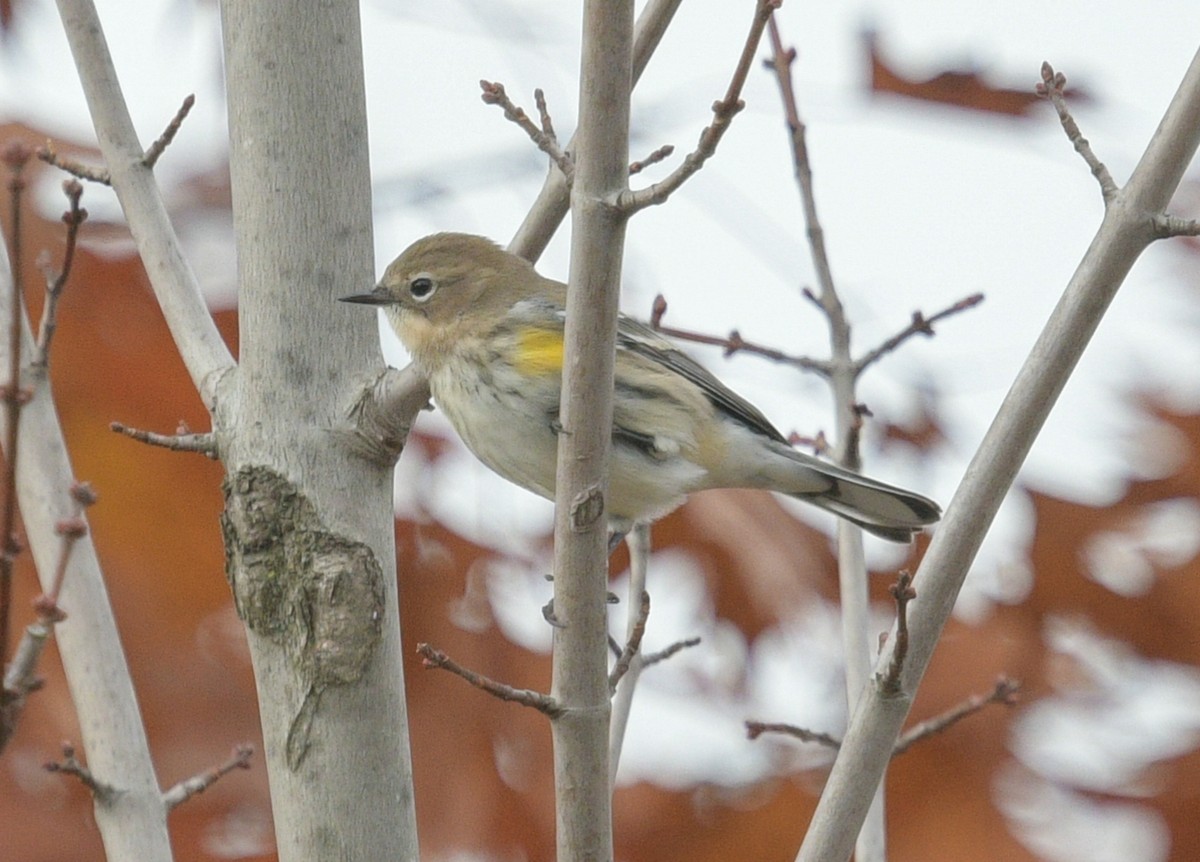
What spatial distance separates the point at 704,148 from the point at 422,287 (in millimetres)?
2345

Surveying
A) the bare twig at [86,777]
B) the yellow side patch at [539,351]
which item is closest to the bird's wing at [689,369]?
the yellow side patch at [539,351]

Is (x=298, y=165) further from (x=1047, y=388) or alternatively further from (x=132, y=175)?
(x=1047, y=388)

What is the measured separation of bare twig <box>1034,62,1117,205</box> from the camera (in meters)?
2.66

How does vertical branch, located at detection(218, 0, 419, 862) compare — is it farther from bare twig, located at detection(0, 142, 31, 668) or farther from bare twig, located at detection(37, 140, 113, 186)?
bare twig, located at detection(0, 142, 31, 668)

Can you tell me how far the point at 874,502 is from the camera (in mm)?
4262

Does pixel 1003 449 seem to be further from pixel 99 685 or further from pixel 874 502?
pixel 99 685

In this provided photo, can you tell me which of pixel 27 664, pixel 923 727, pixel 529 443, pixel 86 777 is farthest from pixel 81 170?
pixel 923 727

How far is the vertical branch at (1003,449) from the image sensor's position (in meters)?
2.55

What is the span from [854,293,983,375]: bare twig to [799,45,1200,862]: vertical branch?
1.00 meters

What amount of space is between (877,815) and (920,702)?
1941mm

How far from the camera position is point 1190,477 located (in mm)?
4801

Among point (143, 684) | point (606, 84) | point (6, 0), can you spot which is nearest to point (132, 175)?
point (606, 84)

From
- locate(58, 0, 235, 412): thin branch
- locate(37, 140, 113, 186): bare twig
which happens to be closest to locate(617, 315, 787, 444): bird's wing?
locate(58, 0, 235, 412): thin branch

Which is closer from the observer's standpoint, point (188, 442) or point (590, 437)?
point (590, 437)
